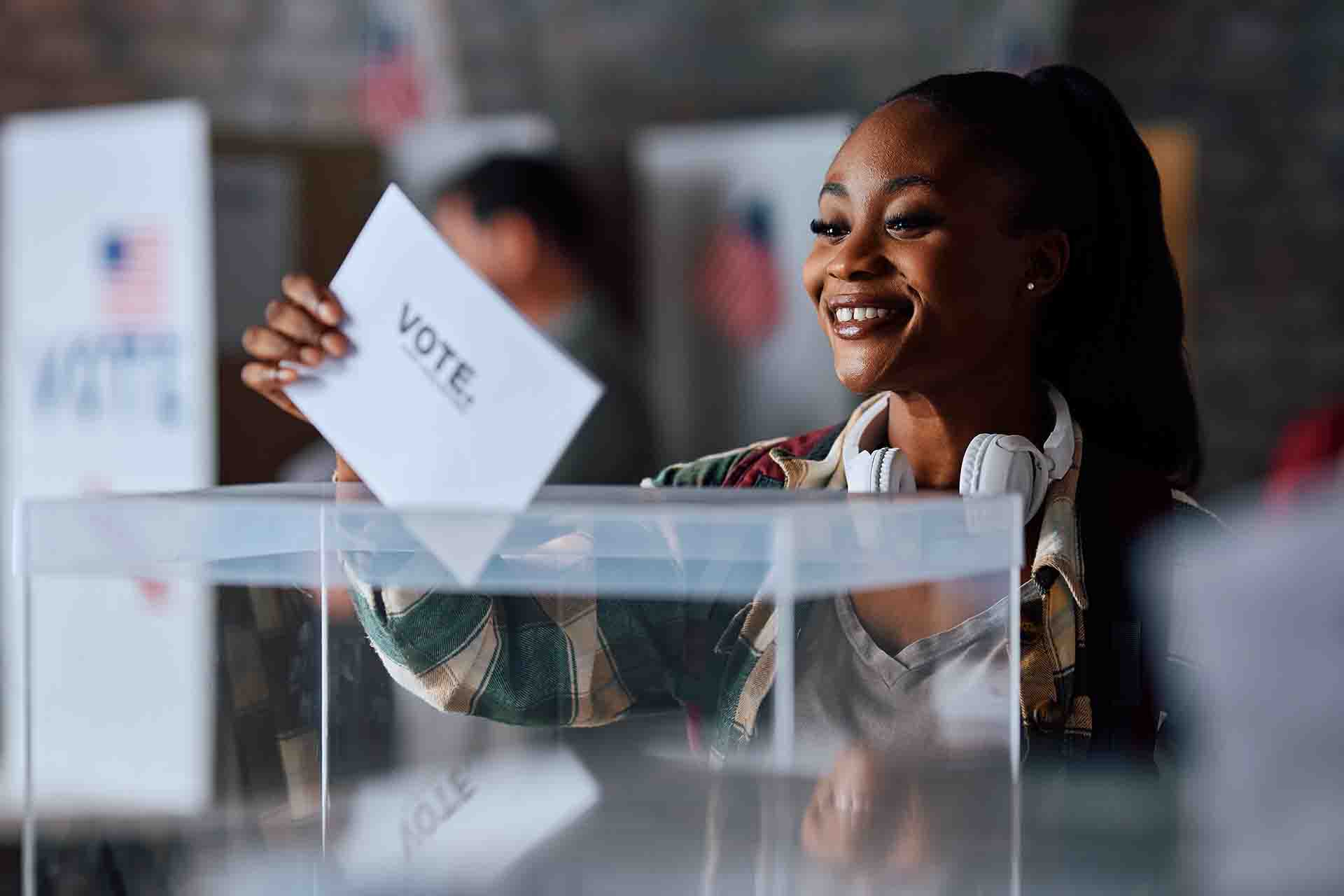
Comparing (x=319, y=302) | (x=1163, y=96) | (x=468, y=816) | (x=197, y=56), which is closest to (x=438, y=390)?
(x=319, y=302)

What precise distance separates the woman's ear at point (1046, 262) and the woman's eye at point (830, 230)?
10 cm

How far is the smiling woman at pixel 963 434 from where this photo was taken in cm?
67

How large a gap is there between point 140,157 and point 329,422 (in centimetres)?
218

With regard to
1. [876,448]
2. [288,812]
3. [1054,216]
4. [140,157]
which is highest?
[140,157]

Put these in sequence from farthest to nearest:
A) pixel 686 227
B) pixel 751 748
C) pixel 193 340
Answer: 1. pixel 686 227
2. pixel 193 340
3. pixel 751 748

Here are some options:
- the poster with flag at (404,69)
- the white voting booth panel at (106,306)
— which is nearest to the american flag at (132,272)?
the white voting booth panel at (106,306)

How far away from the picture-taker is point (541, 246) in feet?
7.95

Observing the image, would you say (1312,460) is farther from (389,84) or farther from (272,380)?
(389,84)

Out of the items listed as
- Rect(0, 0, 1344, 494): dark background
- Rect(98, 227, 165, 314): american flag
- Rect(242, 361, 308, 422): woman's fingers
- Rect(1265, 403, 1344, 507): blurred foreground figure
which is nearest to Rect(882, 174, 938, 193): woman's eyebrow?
Rect(242, 361, 308, 422): woman's fingers

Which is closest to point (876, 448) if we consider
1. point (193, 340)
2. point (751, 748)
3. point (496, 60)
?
point (751, 748)

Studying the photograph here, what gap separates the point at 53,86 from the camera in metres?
3.73

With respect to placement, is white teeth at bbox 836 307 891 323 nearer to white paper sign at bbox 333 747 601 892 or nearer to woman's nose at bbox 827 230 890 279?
woman's nose at bbox 827 230 890 279

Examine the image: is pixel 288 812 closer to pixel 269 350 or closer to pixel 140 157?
pixel 269 350

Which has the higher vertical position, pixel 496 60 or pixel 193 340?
pixel 496 60
